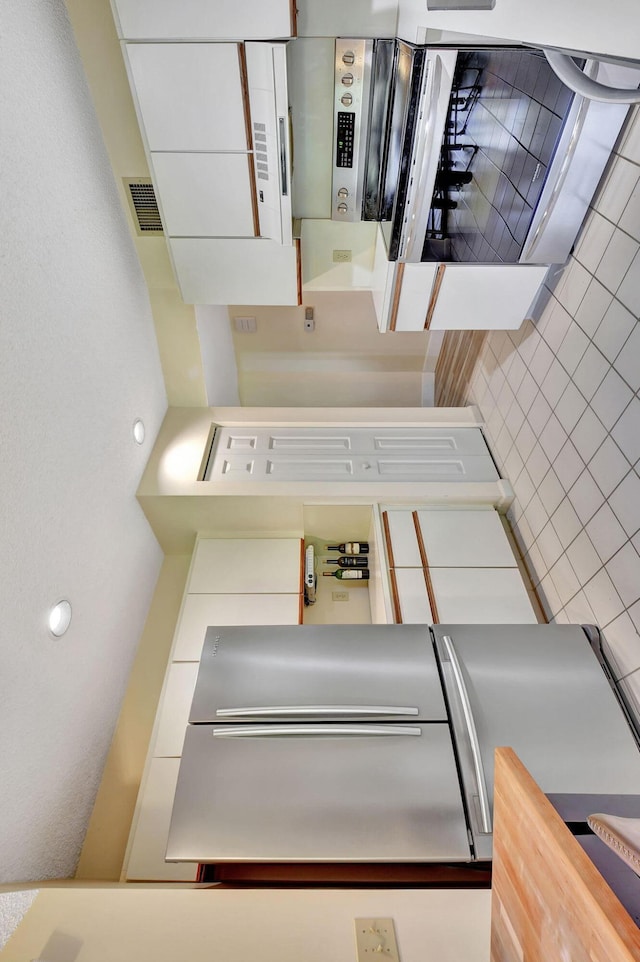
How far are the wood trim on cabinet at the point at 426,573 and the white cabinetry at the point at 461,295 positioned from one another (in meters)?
0.83

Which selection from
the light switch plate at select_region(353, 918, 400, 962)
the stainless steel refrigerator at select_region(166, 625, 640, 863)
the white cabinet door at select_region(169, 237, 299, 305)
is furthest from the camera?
the white cabinet door at select_region(169, 237, 299, 305)

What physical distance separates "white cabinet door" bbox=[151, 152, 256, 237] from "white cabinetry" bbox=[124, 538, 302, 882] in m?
1.38

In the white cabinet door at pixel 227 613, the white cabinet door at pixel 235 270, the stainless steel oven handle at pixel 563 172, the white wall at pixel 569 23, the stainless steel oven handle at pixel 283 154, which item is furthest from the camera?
the white cabinet door at pixel 227 613

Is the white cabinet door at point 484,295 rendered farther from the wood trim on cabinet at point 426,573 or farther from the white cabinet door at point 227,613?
the white cabinet door at point 227,613

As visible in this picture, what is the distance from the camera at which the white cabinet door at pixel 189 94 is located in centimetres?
146

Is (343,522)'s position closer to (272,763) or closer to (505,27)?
(272,763)

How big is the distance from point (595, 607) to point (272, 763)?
1.09 m

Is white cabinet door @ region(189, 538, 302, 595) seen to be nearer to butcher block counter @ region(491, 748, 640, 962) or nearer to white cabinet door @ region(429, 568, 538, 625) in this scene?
white cabinet door @ region(429, 568, 538, 625)

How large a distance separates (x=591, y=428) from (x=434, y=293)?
80cm

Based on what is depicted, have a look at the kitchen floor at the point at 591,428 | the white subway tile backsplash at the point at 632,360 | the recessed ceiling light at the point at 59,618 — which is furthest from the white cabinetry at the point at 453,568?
the recessed ceiling light at the point at 59,618

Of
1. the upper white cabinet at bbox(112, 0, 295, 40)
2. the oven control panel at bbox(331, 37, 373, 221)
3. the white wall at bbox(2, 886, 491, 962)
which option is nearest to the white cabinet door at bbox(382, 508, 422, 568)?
the white wall at bbox(2, 886, 491, 962)

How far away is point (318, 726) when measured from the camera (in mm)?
1260

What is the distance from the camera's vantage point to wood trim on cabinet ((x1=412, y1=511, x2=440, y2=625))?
1.82 metres

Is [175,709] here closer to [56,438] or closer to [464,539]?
[56,438]
